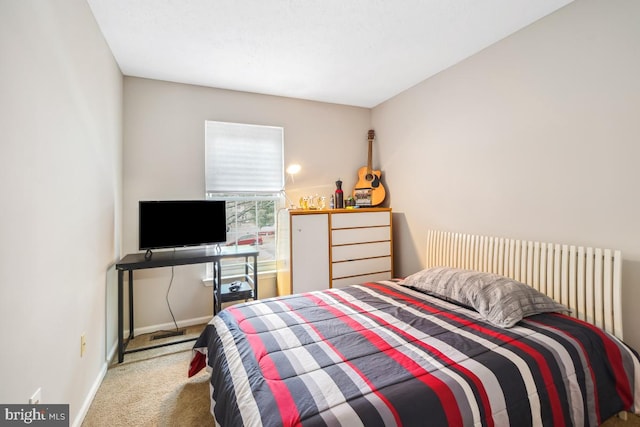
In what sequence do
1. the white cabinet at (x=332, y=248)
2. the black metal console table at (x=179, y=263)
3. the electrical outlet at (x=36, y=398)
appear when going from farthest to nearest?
1. the white cabinet at (x=332, y=248)
2. the black metal console table at (x=179, y=263)
3. the electrical outlet at (x=36, y=398)

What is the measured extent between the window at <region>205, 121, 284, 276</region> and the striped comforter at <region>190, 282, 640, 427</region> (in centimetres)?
149

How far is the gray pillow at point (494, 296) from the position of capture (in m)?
1.76

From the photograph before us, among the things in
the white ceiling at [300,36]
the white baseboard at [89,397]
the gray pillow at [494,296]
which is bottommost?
the white baseboard at [89,397]

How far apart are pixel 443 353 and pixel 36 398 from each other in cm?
181

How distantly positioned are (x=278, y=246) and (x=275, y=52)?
6.55 ft

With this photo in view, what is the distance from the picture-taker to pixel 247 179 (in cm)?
331

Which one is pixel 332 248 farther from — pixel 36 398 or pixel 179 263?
pixel 36 398

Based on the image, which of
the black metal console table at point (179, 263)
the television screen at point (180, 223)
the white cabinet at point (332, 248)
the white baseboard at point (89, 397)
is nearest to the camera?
the white baseboard at point (89, 397)

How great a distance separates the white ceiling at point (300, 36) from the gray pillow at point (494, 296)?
1.86 meters

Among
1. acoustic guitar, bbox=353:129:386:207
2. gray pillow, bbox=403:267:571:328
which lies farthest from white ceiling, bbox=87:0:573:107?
gray pillow, bbox=403:267:571:328

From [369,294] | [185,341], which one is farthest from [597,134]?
[185,341]

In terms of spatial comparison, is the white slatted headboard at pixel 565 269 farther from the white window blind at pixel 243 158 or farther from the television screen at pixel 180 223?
the television screen at pixel 180 223

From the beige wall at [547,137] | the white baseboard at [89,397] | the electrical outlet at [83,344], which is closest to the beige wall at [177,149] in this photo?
the white baseboard at [89,397]

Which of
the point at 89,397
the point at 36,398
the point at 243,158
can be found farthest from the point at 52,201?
the point at 243,158
